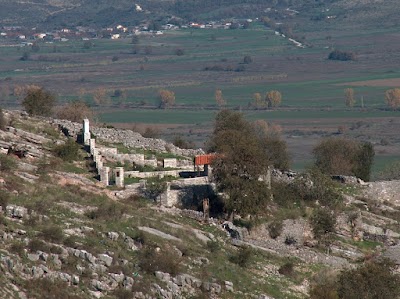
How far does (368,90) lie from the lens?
12250cm

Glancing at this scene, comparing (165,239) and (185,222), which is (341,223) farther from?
(165,239)

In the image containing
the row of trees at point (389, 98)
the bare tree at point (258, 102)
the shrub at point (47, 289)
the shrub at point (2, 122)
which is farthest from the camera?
the bare tree at point (258, 102)

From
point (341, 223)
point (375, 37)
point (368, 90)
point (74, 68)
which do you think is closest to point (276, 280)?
point (341, 223)

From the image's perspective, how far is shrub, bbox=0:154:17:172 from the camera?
26453 mm

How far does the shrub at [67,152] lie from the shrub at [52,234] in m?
8.87

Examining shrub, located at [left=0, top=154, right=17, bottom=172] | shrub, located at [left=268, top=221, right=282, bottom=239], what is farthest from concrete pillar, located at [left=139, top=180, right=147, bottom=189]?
shrub, located at [left=0, top=154, right=17, bottom=172]

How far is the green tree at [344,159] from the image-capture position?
1546 inches

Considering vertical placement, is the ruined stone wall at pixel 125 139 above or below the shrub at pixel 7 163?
below

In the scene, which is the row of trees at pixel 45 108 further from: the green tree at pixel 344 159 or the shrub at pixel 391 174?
the shrub at pixel 391 174

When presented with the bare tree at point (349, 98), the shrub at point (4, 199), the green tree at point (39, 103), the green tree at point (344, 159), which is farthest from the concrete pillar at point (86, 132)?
the bare tree at point (349, 98)

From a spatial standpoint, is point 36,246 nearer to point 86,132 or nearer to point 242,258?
point 242,258

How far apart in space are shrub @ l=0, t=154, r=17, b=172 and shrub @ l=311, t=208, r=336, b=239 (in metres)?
6.70

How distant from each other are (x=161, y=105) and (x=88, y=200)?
8487cm

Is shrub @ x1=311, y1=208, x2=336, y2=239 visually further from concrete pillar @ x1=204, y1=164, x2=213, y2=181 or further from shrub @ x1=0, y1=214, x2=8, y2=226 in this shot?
shrub @ x1=0, y1=214, x2=8, y2=226
